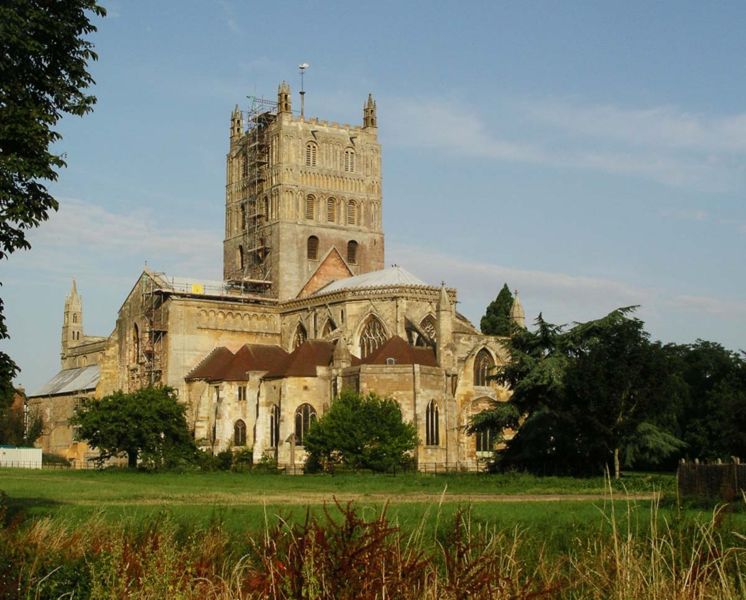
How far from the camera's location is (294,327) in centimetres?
7588

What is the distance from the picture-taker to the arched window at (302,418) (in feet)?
207

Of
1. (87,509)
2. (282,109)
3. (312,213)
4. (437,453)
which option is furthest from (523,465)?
(282,109)

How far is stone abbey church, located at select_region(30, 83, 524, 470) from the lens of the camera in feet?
207

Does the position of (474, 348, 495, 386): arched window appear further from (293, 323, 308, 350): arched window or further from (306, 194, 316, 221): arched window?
(306, 194, 316, 221): arched window

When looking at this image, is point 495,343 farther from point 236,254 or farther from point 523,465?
point 236,254

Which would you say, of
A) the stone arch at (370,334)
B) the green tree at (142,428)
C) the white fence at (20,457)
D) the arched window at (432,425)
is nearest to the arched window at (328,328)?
the stone arch at (370,334)

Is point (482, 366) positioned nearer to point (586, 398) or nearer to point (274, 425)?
point (274, 425)

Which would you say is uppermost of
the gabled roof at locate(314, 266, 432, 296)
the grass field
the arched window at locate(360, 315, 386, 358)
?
the gabled roof at locate(314, 266, 432, 296)

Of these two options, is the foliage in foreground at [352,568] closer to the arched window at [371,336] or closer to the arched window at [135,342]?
the arched window at [371,336]

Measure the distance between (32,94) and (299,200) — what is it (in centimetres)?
6045

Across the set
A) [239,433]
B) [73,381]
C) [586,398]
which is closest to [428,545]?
[586,398]

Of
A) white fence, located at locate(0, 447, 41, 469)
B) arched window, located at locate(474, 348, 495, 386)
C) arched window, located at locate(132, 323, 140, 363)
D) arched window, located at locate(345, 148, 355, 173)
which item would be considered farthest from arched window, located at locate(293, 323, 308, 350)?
white fence, located at locate(0, 447, 41, 469)

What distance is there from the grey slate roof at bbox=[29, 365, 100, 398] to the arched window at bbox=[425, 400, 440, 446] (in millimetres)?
34347

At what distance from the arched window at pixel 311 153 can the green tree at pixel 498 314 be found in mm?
24615
